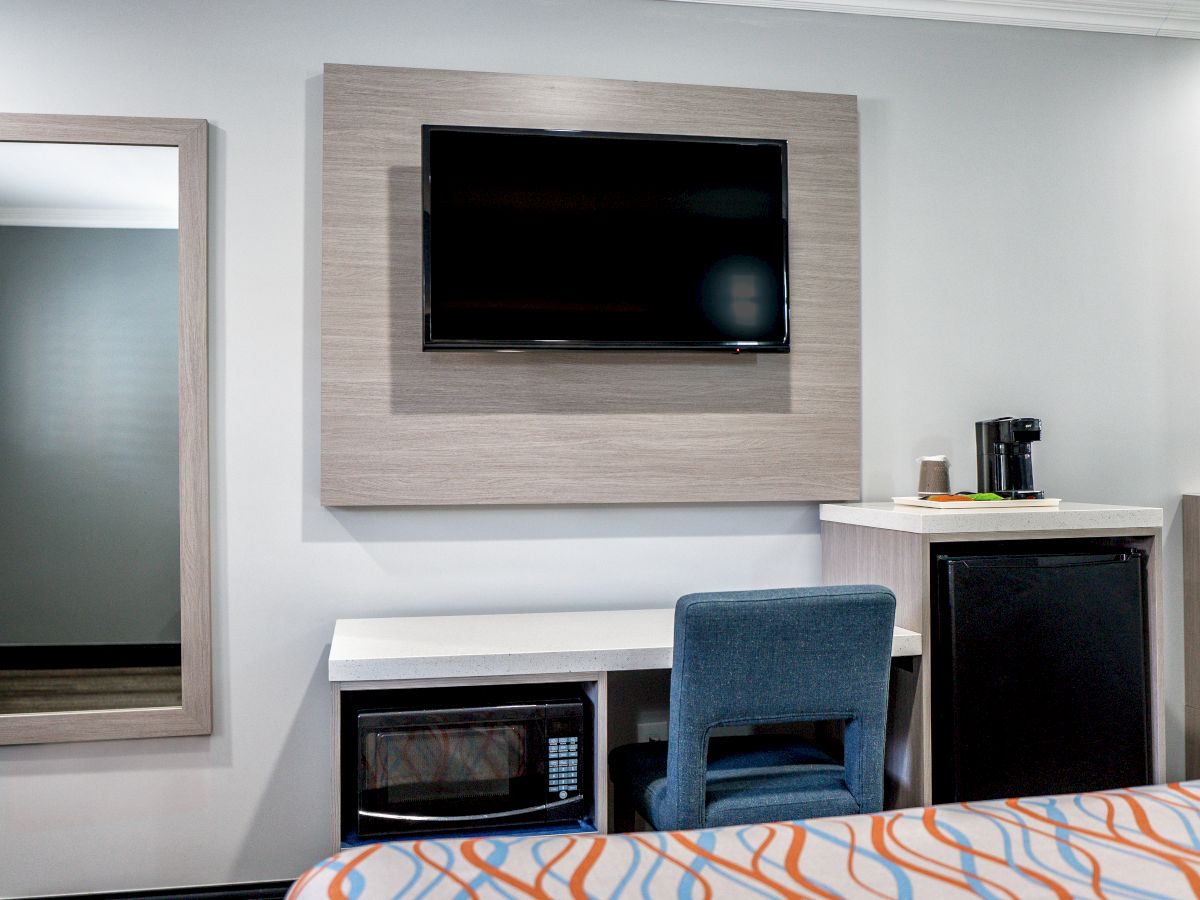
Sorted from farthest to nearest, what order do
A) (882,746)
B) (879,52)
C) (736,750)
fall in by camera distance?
1. (879,52)
2. (736,750)
3. (882,746)

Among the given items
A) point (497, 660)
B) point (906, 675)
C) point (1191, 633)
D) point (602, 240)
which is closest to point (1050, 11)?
point (602, 240)

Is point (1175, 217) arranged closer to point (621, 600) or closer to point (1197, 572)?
point (1197, 572)

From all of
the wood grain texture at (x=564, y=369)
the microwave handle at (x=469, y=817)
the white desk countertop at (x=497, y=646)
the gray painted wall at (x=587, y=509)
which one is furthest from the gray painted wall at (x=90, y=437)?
the microwave handle at (x=469, y=817)

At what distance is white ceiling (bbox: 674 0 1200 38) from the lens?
2695 mm

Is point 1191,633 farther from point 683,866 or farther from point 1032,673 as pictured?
point 683,866

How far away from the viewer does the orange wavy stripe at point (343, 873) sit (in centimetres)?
111

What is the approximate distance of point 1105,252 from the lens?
2.86 m

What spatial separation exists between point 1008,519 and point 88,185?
2388mm

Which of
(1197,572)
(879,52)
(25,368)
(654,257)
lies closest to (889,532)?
(654,257)

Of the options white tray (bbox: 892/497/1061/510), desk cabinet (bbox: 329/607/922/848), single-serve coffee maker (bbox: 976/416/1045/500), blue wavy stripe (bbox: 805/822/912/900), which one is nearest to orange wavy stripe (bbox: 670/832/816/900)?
blue wavy stripe (bbox: 805/822/912/900)

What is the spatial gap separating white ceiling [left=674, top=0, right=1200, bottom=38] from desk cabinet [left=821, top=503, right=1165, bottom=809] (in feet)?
4.77

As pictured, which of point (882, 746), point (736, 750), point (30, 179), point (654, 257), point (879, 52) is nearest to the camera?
point (882, 746)

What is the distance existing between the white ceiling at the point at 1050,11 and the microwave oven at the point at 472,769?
198 centimetres

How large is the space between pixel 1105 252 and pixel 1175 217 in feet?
0.89
